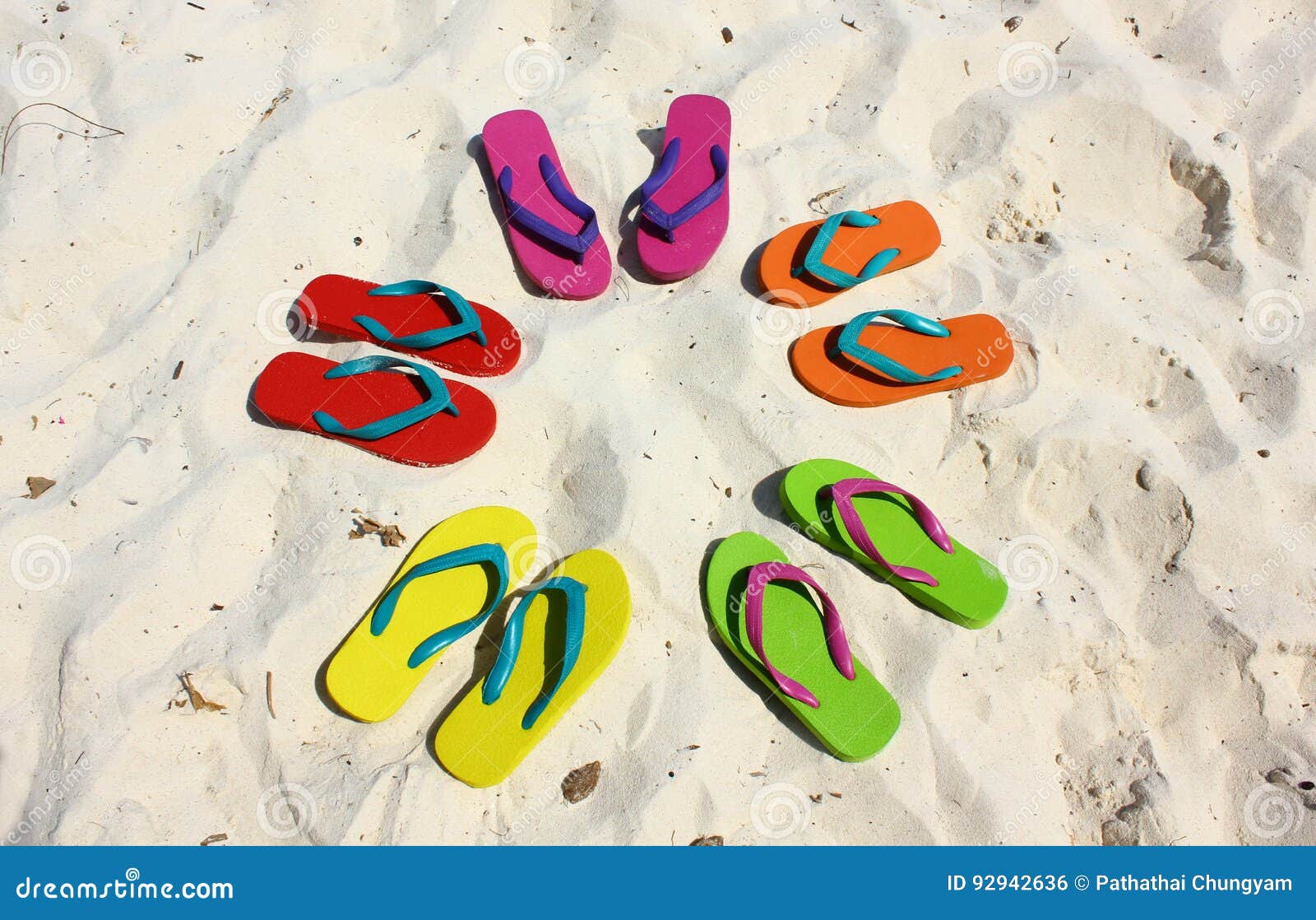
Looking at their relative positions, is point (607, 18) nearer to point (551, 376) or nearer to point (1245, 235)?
point (551, 376)

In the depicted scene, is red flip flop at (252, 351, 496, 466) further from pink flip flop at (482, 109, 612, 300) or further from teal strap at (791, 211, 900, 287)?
teal strap at (791, 211, 900, 287)

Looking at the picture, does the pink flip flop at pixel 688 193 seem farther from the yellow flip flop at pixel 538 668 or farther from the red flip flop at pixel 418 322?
the yellow flip flop at pixel 538 668

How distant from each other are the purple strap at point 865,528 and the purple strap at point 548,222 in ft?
3.01

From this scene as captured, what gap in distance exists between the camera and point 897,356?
2.15 meters

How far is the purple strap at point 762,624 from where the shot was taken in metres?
1.71

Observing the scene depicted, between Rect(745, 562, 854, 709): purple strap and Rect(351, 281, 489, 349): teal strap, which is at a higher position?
Rect(351, 281, 489, 349): teal strap

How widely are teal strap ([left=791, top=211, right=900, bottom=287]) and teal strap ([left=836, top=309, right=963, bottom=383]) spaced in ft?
0.35

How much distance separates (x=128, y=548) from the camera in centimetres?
182

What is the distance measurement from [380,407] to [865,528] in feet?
3.93

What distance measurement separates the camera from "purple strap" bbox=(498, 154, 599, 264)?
217cm

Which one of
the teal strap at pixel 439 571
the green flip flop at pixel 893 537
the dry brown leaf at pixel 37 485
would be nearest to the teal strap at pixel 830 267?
the green flip flop at pixel 893 537

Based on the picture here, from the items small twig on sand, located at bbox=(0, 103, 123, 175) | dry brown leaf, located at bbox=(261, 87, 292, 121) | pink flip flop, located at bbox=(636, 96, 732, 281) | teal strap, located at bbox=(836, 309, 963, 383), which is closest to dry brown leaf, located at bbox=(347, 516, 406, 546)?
pink flip flop, located at bbox=(636, 96, 732, 281)

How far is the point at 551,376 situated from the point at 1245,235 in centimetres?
193
